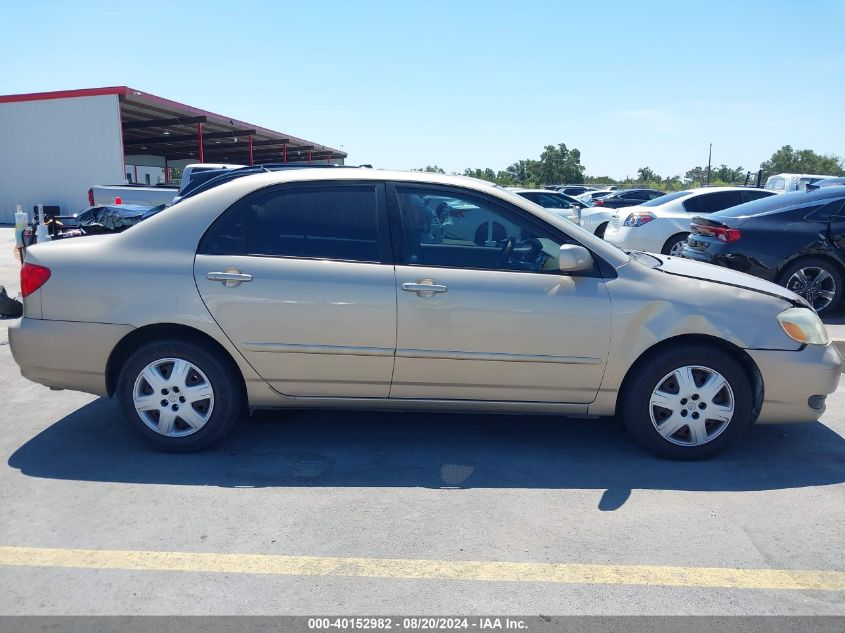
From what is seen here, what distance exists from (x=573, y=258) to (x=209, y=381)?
2.23m

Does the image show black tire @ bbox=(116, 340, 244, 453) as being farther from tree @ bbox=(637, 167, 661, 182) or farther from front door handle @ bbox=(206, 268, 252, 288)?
tree @ bbox=(637, 167, 661, 182)

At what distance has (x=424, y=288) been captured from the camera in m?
3.97

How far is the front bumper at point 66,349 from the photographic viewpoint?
4090 millimetres

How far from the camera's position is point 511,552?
10.3 ft

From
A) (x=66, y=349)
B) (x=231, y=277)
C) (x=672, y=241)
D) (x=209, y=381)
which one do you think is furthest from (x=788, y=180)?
(x=66, y=349)

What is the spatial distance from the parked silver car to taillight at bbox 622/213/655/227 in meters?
7.52

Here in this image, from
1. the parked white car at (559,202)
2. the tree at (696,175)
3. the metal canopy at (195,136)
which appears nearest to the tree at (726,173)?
the tree at (696,175)

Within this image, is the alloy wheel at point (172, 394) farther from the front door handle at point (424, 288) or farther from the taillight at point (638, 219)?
the taillight at point (638, 219)

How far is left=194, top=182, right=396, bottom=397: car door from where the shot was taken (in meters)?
4.00

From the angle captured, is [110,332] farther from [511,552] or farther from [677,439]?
[677,439]

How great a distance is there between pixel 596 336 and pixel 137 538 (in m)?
2.62

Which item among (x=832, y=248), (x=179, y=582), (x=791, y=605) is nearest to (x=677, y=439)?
(x=791, y=605)

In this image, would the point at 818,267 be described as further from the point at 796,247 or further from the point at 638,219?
the point at 638,219

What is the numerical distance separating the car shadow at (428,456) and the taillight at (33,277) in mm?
979
